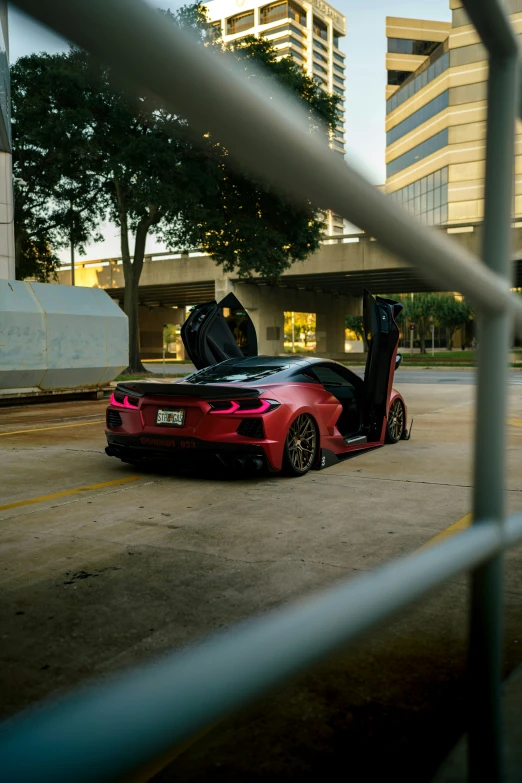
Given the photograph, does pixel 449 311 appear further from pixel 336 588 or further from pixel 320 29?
pixel 320 29

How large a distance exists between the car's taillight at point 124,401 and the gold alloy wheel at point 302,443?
1595 millimetres

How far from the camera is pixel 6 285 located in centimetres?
1738

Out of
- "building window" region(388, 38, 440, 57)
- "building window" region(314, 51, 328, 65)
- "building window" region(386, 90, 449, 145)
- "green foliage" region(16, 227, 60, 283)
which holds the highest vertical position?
"building window" region(314, 51, 328, 65)

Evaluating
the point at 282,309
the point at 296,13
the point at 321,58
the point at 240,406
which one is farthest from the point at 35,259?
the point at 321,58

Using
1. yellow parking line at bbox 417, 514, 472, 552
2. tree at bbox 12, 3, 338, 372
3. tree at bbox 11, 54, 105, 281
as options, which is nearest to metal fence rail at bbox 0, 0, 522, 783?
yellow parking line at bbox 417, 514, 472, 552

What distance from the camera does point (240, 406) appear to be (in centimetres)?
715

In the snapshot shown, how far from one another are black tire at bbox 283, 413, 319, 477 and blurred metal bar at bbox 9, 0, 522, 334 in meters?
6.50

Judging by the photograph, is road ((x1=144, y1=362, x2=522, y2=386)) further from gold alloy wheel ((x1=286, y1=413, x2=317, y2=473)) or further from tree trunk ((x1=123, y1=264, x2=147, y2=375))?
gold alloy wheel ((x1=286, y1=413, x2=317, y2=473))

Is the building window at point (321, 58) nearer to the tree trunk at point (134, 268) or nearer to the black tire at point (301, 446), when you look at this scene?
the tree trunk at point (134, 268)

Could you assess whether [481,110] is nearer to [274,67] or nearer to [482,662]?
[482,662]

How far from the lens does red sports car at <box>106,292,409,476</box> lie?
23.4 feet

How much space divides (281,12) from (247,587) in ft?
509

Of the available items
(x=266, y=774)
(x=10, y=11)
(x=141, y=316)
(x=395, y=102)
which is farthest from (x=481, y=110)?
(x=395, y=102)

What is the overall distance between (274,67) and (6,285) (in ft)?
55.2
